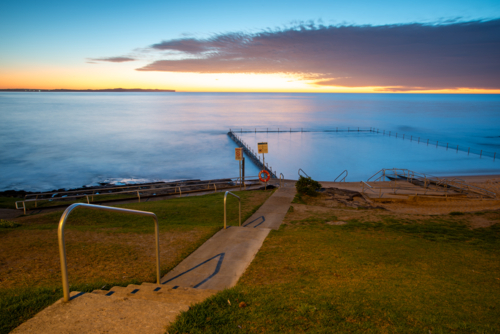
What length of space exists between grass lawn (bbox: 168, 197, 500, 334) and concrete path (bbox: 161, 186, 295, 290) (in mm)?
280

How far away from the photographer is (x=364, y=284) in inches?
200

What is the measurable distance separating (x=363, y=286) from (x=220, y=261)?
2771 millimetres

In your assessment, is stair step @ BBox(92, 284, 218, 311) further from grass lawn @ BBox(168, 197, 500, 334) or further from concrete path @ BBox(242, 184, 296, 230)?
concrete path @ BBox(242, 184, 296, 230)

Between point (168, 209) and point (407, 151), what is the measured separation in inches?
2232

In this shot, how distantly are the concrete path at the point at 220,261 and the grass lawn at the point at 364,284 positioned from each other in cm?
28

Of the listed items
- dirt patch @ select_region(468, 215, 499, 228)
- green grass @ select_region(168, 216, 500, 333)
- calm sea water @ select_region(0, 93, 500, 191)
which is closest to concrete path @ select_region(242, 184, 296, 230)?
green grass @ select_region(168, 216, 500, 333)

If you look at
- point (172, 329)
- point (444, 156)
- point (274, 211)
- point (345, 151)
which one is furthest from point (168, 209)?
point (444, 156)

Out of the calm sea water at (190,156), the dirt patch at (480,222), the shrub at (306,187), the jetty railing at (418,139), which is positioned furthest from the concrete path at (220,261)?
the jetty railing at (418,139)

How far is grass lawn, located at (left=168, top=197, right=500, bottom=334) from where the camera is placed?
352cm

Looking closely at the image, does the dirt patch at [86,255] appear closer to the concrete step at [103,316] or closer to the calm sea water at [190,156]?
the concrete step at [103,316]

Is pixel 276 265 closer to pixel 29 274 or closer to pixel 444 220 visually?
pixel 29 274

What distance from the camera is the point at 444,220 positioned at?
1094 cm

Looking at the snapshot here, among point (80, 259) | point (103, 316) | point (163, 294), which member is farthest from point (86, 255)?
point (103, 316)

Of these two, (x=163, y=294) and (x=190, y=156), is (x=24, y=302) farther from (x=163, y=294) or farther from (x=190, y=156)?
(x=190, y=156)
